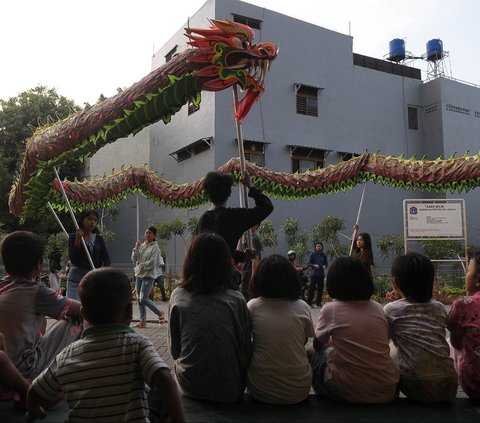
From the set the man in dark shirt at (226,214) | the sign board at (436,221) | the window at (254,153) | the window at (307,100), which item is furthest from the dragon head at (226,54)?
the window at (307,100)

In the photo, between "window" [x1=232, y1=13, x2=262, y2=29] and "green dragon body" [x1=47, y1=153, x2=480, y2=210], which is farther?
"window" [x1=232, y1=13, x2=262, y2=29]

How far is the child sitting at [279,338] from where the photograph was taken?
106 inches

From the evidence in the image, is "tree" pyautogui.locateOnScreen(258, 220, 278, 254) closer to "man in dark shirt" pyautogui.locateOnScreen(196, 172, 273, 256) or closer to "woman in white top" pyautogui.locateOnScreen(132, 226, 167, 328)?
"woman in white top" pyautogui.locateOnScreen(132, 226, 167, 328)

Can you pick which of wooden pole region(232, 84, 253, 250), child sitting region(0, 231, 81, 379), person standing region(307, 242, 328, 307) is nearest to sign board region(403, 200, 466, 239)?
person standing region(307, 242, 328, 307)

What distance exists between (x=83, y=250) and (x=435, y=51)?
912 inches

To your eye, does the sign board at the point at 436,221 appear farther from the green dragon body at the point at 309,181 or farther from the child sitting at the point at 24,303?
the child sitting at the point at 24,303

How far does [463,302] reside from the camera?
3.00 m

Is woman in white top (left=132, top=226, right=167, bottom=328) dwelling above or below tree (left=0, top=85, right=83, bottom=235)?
below

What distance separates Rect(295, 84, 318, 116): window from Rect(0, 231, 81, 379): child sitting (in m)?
17.0

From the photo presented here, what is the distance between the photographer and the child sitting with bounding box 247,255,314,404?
8.81ft

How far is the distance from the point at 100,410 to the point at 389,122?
20600 mm

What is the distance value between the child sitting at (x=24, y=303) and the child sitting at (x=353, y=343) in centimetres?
151

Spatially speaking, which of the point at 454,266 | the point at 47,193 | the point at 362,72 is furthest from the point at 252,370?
the point at 362,72

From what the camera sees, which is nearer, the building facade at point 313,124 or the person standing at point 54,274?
the person standing at point 54,274
